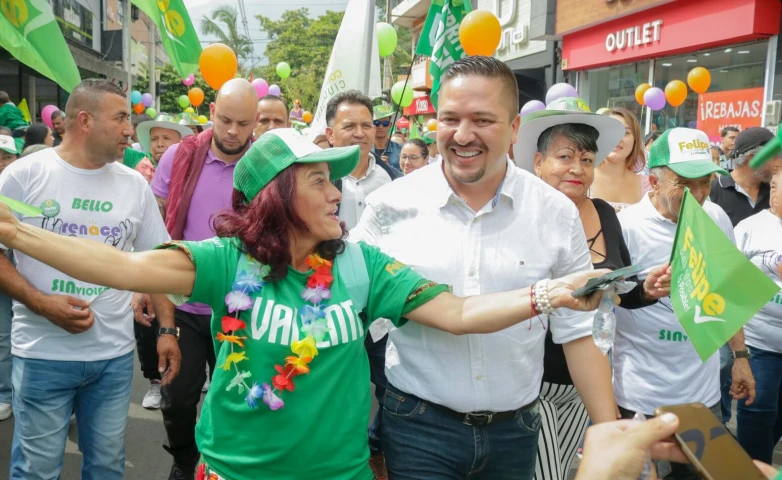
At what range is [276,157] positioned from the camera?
248 centimetres

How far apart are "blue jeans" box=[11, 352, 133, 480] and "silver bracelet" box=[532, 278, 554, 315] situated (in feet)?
7.25

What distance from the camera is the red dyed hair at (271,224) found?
2.42 metres

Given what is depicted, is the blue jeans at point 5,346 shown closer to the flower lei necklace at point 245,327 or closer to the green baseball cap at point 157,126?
the green baseball cap at point 157,126

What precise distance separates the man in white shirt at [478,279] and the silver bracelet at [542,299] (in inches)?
9.1

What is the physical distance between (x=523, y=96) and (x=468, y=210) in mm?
16894

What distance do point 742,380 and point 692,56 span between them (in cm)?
1109

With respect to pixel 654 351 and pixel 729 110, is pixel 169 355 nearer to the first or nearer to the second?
pixel 654 351

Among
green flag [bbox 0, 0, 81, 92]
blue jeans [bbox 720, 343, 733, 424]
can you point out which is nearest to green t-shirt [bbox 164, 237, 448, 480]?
green flag [bbox 0, 0, 81, 92]

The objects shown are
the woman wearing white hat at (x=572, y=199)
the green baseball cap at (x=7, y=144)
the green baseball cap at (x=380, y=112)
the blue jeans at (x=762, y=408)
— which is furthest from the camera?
the green baseball cap at (x=380, y=112)

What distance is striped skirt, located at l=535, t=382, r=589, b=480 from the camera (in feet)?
9.98

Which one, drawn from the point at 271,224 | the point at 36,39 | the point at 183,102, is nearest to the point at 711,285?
the point at 271,224

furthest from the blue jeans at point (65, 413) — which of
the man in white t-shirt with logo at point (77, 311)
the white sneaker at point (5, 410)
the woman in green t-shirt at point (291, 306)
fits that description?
the white sneaker at point (5, 410)

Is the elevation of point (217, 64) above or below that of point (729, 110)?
above

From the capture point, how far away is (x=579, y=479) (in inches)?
58.2
